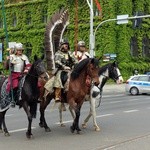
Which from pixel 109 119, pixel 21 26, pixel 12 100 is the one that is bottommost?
pixel 109 119

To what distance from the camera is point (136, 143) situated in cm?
1000

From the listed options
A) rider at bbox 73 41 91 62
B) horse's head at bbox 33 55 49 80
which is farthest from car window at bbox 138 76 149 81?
horse's head at bbox 33 55 49 80

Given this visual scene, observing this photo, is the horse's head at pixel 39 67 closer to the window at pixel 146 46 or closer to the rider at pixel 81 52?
the rider at pixel 81 52

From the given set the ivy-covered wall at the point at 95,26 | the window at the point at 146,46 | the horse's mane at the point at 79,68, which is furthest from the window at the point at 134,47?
the horse's mane at the point at 79,68

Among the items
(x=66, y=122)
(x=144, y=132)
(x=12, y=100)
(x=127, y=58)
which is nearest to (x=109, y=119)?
(x=66, y=122)

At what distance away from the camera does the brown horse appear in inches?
463

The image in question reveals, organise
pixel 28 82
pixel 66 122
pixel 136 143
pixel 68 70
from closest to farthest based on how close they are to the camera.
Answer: pixel 136 143 → pixel 28 82 → pixel 68 70 → pixel 66 122

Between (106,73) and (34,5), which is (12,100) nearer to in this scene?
(106,73)

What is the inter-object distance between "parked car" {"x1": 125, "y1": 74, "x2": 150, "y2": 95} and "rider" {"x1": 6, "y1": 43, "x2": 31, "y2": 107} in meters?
22.8

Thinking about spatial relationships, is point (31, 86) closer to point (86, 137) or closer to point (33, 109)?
point (33, 109)

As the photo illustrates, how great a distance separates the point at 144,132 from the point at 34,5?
150 ft

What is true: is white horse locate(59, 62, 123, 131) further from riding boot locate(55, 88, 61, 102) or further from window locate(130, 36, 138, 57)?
window locate(130, 36, 138, 57)

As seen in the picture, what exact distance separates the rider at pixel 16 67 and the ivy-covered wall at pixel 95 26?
31732 millimetres

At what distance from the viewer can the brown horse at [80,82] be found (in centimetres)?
1177
